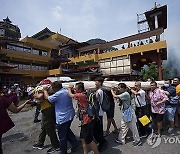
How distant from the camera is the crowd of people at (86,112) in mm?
3812

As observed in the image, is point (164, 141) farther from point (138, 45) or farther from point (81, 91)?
point (138, 45)

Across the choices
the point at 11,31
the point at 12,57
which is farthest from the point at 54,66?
the point at 11,31

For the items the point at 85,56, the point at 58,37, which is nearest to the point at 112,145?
the point at 85,56

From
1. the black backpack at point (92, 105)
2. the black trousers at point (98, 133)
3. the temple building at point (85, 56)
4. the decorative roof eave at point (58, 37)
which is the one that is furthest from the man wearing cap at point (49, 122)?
the decorative roof eave at point (58, 37)

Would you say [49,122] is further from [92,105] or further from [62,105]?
[92,105]

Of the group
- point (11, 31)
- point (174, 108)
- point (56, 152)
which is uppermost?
point (11, 31)

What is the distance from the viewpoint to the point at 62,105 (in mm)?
4113

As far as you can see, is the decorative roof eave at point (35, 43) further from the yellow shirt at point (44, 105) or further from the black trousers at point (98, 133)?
the black trousers at point (98, 133)

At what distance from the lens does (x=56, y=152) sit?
14.8ft

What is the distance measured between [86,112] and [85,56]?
23112mm

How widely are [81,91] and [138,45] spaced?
18638 mm

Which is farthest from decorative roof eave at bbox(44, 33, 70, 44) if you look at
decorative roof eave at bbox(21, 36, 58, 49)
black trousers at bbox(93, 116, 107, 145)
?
black trousers at bbox(93, 116, 107, 145)

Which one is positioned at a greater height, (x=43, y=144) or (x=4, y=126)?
(x=4, y=126)

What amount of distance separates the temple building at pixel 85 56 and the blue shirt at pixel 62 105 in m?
17.5
